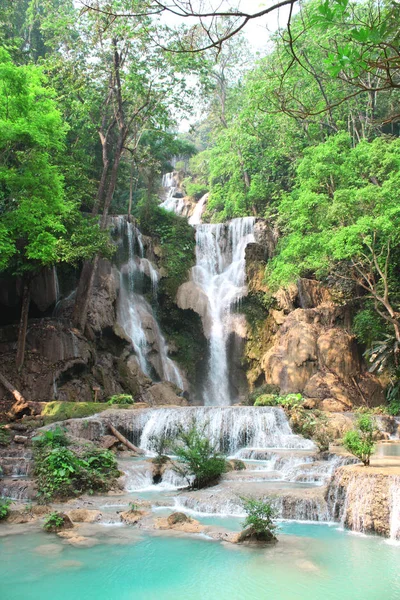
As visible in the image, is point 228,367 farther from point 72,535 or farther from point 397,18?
point 397,18

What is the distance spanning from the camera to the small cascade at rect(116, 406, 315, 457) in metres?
14.3

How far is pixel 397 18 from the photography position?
280cm

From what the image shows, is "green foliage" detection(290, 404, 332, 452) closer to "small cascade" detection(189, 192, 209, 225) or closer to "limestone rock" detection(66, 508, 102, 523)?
"limestone rock" detection(66, 508, 102, 523)

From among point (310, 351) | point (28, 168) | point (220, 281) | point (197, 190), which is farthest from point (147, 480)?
point (197, 190)

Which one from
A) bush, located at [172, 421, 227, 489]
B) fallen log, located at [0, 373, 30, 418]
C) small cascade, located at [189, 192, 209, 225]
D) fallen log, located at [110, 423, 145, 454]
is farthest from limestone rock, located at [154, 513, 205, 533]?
small cascade, located at [189, 192, 209, 225]

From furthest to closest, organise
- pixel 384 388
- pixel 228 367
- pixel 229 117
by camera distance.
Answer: pixel 229 117, pixel 228 367, pixel 384 388

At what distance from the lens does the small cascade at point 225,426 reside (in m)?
14.3

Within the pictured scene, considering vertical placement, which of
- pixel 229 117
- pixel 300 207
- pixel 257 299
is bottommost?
pixel 257 299

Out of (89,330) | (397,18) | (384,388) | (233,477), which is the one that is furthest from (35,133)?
(384,388)

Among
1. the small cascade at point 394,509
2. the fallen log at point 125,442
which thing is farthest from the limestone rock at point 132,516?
the fallen log at point 125,442

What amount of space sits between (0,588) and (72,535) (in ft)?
5.21

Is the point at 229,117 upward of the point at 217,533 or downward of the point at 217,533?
upward

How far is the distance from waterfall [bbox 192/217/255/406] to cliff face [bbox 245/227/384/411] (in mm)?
1272

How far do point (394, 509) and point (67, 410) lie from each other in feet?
33.0
